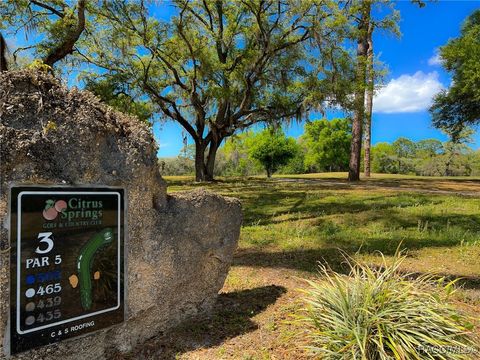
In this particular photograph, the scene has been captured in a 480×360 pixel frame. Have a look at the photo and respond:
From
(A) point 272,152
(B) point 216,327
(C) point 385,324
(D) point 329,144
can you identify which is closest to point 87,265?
(B) point 216,327

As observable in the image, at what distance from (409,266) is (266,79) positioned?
15793 mm

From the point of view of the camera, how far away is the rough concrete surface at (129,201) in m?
2.38

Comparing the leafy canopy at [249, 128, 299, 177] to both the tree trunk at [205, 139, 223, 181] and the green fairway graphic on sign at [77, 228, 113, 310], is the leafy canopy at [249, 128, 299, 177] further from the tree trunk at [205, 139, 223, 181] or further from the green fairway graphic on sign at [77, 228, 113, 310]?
the green fairway graphic on sign at [77, 228, 113, 310]

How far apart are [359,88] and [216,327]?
52.2 feet

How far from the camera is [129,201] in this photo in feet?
9.53

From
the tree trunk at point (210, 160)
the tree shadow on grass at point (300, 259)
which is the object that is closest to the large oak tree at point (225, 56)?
the tree trunk at point (210, 160)

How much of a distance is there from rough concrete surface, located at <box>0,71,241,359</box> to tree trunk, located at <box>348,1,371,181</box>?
15.5m

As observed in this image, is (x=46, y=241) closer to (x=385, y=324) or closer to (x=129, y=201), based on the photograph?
(x=129, y=201)

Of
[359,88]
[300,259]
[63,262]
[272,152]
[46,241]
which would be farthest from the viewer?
[272,152]

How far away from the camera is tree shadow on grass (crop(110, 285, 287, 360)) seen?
3033 mm

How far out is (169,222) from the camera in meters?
3.26

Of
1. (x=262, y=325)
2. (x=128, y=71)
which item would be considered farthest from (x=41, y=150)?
(x=128, y=71)

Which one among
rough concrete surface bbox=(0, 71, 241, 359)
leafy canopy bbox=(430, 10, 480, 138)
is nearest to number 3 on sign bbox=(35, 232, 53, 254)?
rough concrete surface bbox=(0, 71, 241, 359)

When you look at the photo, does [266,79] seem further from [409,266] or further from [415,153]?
[415,153]
